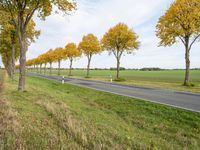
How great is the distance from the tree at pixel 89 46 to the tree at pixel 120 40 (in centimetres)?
822

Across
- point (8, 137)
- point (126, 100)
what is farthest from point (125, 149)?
point (126, 100)

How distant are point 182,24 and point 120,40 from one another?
43.9 ft

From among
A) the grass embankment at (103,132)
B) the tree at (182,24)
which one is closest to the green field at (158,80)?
the tree at (182,24)

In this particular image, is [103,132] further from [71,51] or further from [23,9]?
[71,51]

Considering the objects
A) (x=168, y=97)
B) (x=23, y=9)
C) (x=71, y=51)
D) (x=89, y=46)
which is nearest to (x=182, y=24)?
(x=168, y=97)

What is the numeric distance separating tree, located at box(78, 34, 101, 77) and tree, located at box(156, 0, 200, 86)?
21.4m

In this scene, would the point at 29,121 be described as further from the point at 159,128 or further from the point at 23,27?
the point at 23,27

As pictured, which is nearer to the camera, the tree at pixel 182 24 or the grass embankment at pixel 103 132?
the grass embankment at pixel 103 132

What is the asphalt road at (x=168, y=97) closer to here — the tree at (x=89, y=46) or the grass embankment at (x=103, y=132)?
the grass embankment at (x=103, y=132)

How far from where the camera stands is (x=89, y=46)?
43.0 metres

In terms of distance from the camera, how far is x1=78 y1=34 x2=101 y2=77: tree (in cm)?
4297

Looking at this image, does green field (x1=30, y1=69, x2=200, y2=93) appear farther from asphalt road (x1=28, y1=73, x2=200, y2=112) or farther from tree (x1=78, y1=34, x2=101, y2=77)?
tree (x1=78, y1=34, x2=101, y2=77)

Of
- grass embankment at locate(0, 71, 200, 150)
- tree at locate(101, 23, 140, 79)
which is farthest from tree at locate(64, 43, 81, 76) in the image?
grass embankment at locate(0, 71, 200, 150)

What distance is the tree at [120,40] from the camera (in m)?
33.2
